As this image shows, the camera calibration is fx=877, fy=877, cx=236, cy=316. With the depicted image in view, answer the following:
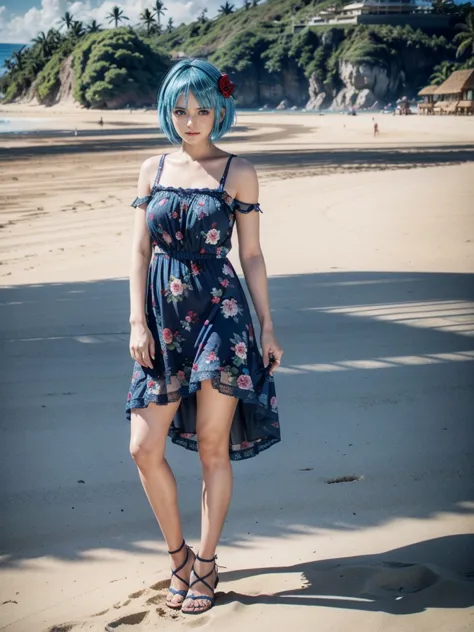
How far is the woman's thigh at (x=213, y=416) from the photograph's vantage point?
276cm

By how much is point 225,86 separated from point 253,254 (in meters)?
0.56

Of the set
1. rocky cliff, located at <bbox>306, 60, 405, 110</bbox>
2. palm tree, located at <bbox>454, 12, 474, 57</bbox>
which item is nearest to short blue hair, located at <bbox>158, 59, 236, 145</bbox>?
palm tree, located at <bbox>454, 12, 474, 57</bbox>

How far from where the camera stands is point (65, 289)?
8.52 metres

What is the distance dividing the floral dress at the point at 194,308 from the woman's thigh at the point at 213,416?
4 centimetres

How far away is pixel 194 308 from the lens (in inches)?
110

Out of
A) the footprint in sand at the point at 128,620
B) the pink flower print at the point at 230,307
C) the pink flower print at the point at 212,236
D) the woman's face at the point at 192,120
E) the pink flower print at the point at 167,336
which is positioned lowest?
the footprint in sand at the point at 128,620

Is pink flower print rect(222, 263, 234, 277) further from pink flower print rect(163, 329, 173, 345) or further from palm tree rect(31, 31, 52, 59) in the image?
palm tree rect(31, 31, 52, 59)

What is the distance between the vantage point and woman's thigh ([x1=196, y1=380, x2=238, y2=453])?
2.76 meters

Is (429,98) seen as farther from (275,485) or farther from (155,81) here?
(275,485)

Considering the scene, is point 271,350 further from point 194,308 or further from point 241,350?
point 194,308

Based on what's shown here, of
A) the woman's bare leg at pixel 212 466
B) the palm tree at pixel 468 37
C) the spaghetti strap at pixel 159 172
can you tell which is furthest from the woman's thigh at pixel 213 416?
the palm tree at pixel 468 37

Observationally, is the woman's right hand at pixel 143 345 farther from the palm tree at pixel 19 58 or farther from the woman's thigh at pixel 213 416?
the palm tree at pixel 19 58

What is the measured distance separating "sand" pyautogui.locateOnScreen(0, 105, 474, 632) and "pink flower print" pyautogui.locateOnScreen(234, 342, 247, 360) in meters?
0.81

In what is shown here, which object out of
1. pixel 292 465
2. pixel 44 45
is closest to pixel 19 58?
pixel 44 45
